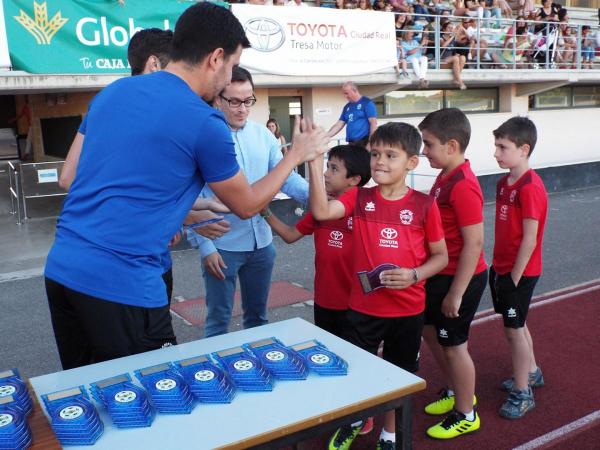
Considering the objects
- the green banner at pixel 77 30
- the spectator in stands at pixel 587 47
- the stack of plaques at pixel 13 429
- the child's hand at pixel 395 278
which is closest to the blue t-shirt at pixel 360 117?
the green banner at pixel 77 30

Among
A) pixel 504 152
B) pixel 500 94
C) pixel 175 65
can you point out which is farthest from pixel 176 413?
pixel 500 94

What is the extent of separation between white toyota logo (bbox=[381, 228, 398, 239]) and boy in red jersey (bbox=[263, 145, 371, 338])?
0.32 meters

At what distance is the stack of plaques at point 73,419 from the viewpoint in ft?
5.19

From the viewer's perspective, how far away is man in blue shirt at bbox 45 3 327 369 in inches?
76.5

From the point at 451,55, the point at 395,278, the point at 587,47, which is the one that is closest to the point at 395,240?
the point at 395,278

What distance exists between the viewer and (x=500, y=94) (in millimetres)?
14695

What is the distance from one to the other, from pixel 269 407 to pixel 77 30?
7436 mm

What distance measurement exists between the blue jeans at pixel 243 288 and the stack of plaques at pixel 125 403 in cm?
147

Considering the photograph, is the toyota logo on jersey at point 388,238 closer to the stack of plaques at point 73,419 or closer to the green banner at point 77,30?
the stack of plaques at point 73,419

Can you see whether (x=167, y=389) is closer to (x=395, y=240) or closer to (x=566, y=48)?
(x=395, y=240)

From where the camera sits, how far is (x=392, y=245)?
9.12ft

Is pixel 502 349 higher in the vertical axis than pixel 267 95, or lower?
lower

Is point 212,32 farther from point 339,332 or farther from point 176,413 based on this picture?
point 339,332

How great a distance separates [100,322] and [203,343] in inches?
16.1
